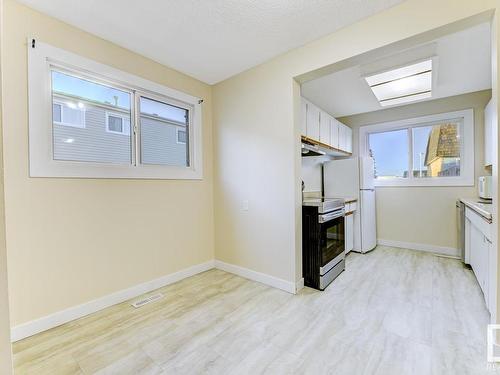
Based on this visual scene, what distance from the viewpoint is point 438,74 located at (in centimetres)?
304

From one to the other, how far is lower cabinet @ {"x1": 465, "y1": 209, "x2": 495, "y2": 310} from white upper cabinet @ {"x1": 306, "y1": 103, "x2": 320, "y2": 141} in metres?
1.99

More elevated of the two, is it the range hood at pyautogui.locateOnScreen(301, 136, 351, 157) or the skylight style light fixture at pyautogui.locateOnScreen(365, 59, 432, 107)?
the skylight style light fixture at pyautogui.locateOnScreen(365, 59, 432, 107)

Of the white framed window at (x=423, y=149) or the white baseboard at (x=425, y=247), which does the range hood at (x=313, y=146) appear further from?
the white baseboard at (x=425, y=247)

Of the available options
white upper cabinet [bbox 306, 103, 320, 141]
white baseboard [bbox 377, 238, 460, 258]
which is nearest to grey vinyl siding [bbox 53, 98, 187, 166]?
white upper cabinet [bbox 306, 103, 320, 141]

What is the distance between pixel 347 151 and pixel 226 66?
9.42 feet

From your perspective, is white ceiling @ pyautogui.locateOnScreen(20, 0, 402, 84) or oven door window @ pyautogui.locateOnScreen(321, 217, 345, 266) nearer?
white ceiling @ pyautogui.locateOnScreen(20, 0, 402, 84)

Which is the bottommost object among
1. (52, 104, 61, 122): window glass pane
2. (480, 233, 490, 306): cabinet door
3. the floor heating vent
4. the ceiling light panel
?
the floor heating vent

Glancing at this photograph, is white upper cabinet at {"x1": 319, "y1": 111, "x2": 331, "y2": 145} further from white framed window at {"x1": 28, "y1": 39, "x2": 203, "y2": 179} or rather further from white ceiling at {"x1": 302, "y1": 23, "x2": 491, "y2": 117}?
white framed window at {"x1": 28, "y1": 39, "x2": 203, "y2": 179}

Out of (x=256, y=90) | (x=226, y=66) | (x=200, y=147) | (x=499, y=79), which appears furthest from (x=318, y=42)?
(x=200, y=147)

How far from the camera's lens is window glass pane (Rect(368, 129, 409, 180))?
14.2 ft

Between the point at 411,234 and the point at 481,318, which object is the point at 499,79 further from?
the point at 411,234

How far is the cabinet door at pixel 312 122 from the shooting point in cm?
324

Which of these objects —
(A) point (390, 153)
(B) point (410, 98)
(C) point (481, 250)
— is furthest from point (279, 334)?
(A) point (390, 153)

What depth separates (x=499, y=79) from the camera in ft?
5.18
